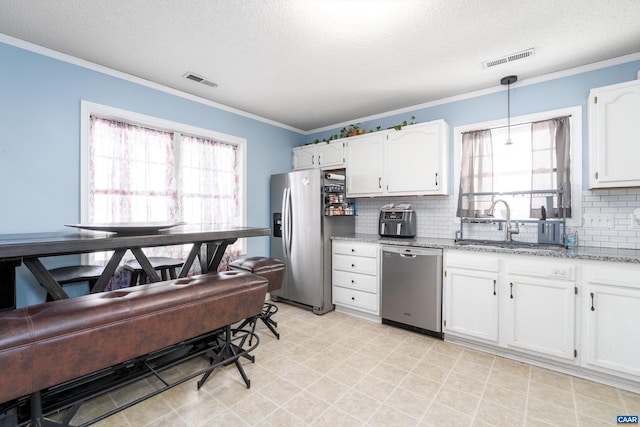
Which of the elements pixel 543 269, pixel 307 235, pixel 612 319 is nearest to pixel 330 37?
pixel 307 235

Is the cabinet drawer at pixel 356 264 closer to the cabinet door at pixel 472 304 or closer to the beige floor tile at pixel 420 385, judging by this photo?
the cabinet door at pixel 472 304

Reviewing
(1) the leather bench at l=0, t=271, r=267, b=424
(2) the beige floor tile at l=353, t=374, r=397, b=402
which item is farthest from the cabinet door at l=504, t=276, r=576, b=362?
(1) the leather bench at l=0, t=271, r=267, b=424

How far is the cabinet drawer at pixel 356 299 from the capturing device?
3369mm

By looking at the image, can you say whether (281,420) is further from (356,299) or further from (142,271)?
(356,299)

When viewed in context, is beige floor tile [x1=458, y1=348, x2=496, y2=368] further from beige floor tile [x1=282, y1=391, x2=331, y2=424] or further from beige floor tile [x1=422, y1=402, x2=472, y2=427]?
beige floor tile [x1=282, y1=391, x2=331, y2=424]

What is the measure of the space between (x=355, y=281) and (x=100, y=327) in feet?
8.81

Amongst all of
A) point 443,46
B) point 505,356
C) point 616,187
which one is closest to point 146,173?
point 443,46

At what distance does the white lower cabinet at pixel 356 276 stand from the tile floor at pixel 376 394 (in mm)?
744

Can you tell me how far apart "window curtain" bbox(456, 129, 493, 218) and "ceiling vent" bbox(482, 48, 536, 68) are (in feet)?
2.46

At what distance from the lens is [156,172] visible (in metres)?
3.19

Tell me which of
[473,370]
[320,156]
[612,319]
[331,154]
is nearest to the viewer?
[612,319]

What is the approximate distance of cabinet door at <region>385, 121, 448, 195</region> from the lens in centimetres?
326

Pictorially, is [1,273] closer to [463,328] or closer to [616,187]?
[463,328]

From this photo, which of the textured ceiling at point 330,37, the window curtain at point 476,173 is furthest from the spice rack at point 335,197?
the window curtain at point 476,173
